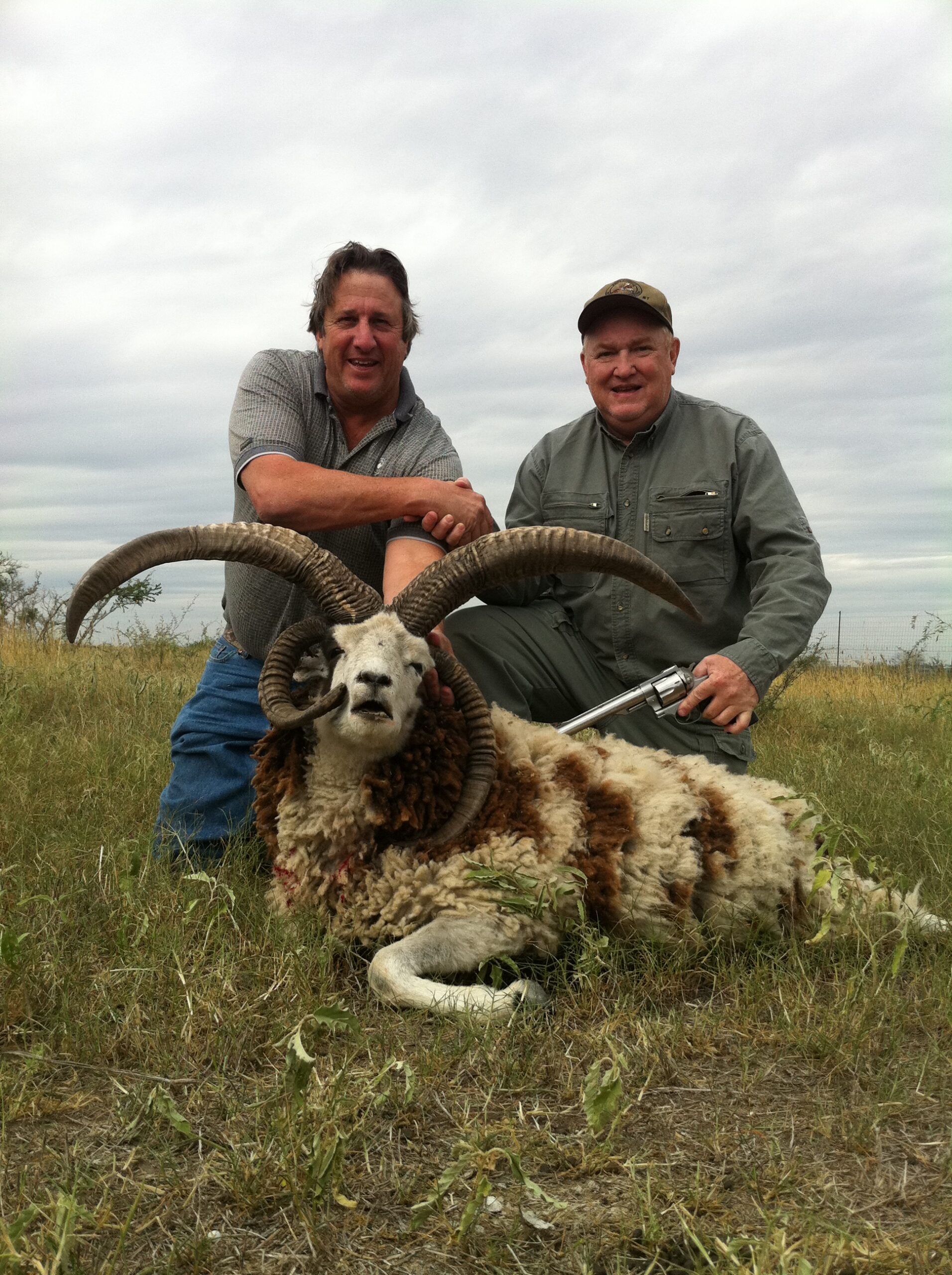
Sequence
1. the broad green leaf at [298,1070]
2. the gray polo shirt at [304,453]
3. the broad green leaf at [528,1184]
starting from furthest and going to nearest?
the gray polo shirt at [304,453], the broad green leaf at [298,1070], the broad green leaf at [528,1184]

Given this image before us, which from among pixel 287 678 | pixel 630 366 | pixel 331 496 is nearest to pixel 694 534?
pixel 630 366

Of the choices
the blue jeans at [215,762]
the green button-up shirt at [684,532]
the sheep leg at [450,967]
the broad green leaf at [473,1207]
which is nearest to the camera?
the broad green leaf at [473,1207]

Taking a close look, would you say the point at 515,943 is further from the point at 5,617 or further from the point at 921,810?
the point at 5,617

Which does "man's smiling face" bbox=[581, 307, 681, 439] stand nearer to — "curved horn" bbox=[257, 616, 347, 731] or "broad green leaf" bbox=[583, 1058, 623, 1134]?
"curved horn" bbox=[257, 616, 347, 731]

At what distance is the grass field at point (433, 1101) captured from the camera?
93.4 inches

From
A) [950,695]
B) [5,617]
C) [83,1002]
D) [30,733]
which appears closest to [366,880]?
[83,1002]

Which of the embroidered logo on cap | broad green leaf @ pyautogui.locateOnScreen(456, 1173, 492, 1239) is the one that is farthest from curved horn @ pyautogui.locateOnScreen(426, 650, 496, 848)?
the embroidered logo on cap

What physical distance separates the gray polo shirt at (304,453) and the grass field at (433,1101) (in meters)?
1.43

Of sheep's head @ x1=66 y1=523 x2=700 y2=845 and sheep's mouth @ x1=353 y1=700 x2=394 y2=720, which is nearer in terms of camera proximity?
sheep's mouth @ x1=353 y1=700 x2=394 y2=720

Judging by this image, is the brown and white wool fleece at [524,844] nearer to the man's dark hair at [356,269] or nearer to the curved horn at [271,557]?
the curved horn at [271,557]

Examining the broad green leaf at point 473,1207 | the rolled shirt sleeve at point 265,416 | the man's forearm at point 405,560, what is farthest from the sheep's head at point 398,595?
the broad green leaf at point 473,1207

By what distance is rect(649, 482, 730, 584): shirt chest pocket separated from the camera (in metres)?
6.16

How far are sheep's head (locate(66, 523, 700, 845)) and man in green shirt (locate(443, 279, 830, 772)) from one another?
1.51 m

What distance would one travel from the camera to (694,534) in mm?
6188
